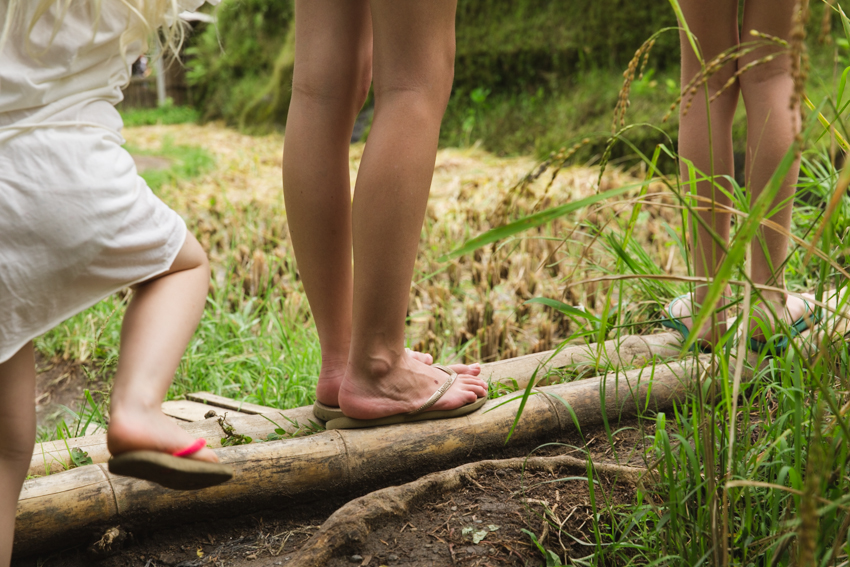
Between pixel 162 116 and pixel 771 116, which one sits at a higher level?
pixel 771 116

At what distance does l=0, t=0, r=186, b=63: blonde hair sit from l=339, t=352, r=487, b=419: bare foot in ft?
2.33

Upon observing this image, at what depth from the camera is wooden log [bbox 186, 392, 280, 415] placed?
69.6 inches

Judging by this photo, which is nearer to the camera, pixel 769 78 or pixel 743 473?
pixel 743 473

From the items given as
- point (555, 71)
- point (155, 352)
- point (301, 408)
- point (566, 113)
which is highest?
point (555, 71)

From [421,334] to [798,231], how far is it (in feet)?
4.68

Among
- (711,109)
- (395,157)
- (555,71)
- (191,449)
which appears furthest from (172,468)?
(555,71)

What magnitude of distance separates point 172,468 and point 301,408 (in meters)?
0.75

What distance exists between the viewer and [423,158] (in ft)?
4.33

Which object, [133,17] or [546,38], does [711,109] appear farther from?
[546,38]

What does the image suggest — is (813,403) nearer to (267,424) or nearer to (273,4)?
(267,424)

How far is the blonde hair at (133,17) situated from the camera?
99cm

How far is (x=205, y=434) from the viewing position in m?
1.50

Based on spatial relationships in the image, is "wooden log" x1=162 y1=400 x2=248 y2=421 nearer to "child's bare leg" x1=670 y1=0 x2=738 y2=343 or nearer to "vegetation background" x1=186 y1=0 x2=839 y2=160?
"child's bare leg" x1=670 y1=0 x2=738 y2=343

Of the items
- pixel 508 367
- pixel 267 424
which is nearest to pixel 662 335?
pixel 508 367
